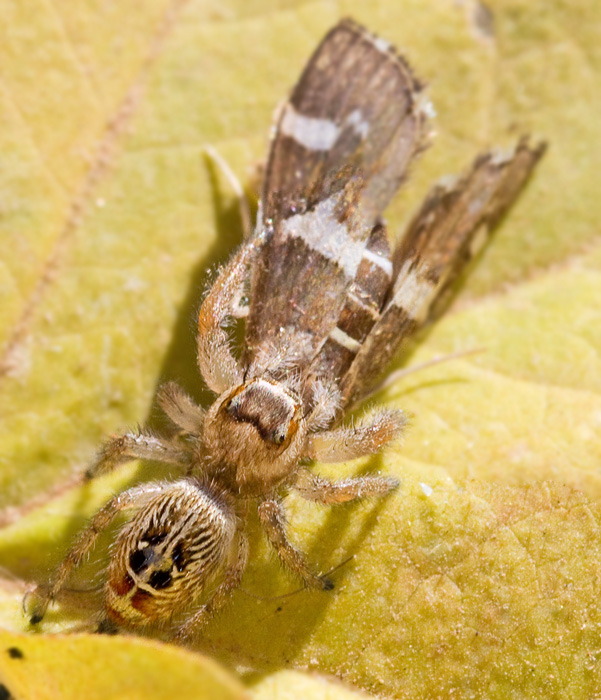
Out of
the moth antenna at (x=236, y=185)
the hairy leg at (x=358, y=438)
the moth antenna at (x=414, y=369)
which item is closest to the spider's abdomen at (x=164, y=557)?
the hairy leg at (x=358, y=438)

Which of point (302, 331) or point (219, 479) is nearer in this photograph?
point (219, 479)

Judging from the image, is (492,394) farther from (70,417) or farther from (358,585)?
(70,417)

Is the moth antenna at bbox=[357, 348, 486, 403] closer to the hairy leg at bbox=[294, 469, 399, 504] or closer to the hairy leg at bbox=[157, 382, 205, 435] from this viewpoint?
the hairy leg at bbox=[294, 469, 399, 504]

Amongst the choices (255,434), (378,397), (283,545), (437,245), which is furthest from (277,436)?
(437,245)

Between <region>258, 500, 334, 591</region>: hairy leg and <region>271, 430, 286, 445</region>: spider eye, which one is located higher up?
<region>271, 430, 286, 445</region>: spider eye

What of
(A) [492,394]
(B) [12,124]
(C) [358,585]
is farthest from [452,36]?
(C) [358,585]

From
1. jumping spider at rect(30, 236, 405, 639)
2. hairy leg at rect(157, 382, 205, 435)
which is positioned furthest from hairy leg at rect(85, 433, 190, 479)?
hairy leg at rect(157, 382, 205, 435)

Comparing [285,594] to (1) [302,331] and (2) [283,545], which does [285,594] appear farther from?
(1) [302,331]
